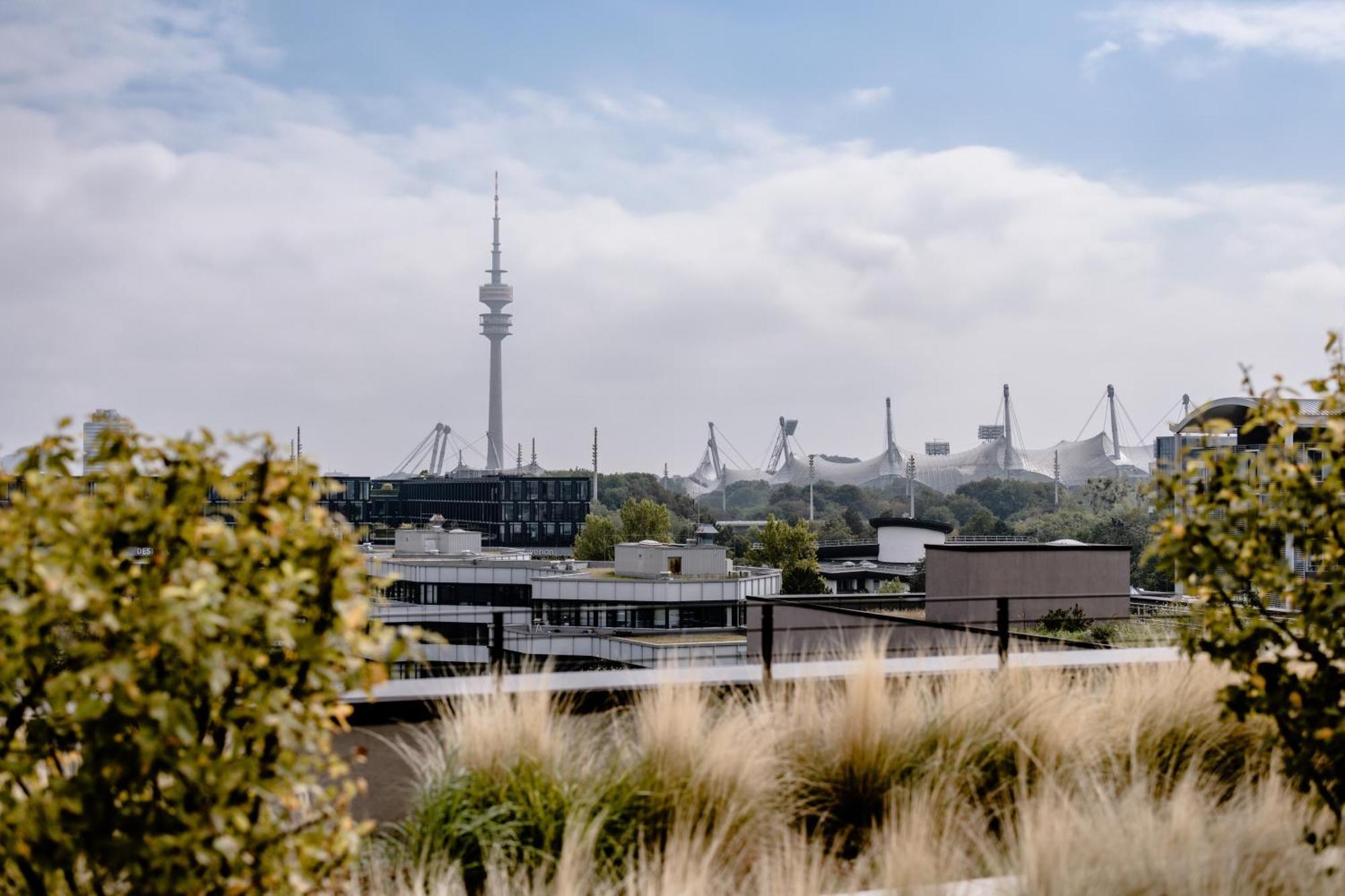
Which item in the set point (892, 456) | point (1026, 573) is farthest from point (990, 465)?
point (1026, 573)

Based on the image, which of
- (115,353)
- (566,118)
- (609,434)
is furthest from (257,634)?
(609,434)

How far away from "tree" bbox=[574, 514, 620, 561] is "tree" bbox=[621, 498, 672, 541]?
1.47 m

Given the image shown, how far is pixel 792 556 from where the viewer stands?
68125 mm

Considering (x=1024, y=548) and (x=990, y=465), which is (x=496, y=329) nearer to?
(x=990, y=465)

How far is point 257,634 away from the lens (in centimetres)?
261

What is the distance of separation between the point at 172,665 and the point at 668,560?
43.8 meters

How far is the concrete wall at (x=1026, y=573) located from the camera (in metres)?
18.6

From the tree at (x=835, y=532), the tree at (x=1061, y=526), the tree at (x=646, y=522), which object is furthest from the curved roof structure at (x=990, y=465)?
the tree at (x=646, y=522)

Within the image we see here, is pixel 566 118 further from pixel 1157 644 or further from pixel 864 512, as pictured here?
pixel 864 512

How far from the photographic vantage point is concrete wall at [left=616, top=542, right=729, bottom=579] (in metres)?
45.8

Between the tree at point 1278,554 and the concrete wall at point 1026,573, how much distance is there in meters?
Answer: 14.1

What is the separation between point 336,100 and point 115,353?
149ft

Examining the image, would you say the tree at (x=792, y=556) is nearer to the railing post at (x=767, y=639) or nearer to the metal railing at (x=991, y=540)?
the metal railing at (x=991, y=540)

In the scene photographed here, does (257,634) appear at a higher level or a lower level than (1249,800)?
higher
